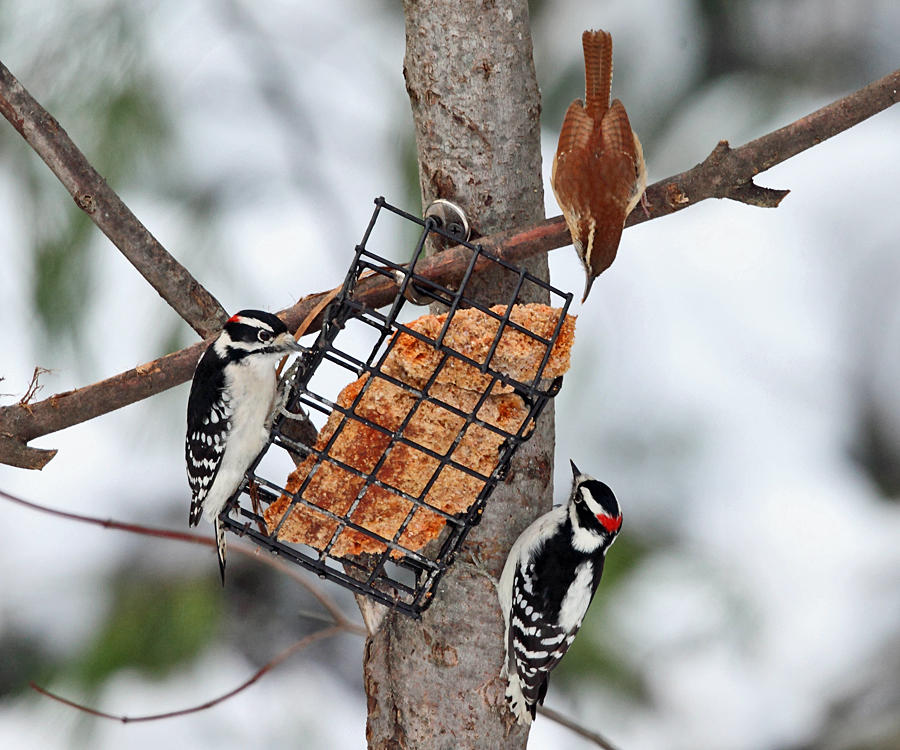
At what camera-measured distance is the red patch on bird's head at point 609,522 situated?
1725 millimetres

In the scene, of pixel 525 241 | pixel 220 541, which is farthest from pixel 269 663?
pixel 525 241

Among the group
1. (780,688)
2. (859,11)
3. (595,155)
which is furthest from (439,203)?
(780,688)

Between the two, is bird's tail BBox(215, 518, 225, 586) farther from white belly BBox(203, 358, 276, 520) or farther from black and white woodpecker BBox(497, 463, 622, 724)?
black and white woodpecker BBox(497, 463, 622, 724)

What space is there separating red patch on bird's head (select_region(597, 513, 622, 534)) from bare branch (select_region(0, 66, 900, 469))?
63 centimetres

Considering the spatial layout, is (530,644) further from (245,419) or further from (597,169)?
(597,169)

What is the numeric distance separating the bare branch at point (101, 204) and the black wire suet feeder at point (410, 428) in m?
0.25

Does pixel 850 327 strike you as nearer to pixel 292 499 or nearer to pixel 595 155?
pixel 595 155

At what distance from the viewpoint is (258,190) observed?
191 cm

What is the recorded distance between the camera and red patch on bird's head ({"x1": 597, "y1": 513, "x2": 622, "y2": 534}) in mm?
1725

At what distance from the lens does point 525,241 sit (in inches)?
52.9

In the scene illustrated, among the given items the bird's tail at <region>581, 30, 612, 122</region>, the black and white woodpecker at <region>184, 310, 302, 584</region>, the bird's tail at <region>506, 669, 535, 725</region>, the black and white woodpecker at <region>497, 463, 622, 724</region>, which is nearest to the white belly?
the black and white woodpecker at <region>184, 310, 302, 584</region>

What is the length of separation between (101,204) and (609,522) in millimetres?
1147

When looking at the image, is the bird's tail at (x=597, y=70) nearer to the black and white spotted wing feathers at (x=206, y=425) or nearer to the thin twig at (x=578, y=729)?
the black and white spotted wing feathers at (x=206, y=425)

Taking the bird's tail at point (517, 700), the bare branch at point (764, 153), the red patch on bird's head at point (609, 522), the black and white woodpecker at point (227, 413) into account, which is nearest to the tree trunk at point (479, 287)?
the bird's tail at point (517, 700)
